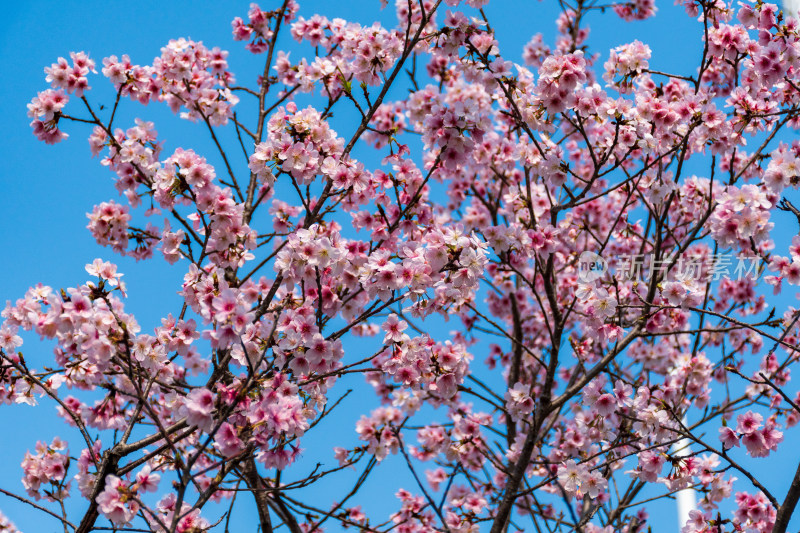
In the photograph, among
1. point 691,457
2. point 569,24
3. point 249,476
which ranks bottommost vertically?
point 691,457

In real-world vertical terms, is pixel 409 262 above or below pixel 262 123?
below

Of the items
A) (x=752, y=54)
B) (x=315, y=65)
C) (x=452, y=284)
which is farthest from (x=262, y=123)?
(x=752, y=54)

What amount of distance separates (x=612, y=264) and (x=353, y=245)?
465 centimetres

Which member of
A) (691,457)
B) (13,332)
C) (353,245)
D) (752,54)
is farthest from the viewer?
(752,54)

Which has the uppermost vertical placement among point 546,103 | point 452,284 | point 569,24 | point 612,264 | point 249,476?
point 569,24

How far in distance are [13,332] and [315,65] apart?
9.58 feet

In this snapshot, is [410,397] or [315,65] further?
[410,397]

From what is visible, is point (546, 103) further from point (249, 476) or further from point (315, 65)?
point (249, 476)

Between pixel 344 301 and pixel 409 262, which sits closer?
pixel 409 262

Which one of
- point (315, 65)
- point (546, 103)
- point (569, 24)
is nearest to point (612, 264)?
point (569, 24)

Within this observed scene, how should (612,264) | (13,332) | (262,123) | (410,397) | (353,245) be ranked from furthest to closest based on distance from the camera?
(612,264) < (410,397) < (262,123) < (353,245) < (13,332)

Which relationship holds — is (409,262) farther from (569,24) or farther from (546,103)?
(569,24)

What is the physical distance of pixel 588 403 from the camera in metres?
5.08

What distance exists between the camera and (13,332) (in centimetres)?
393
